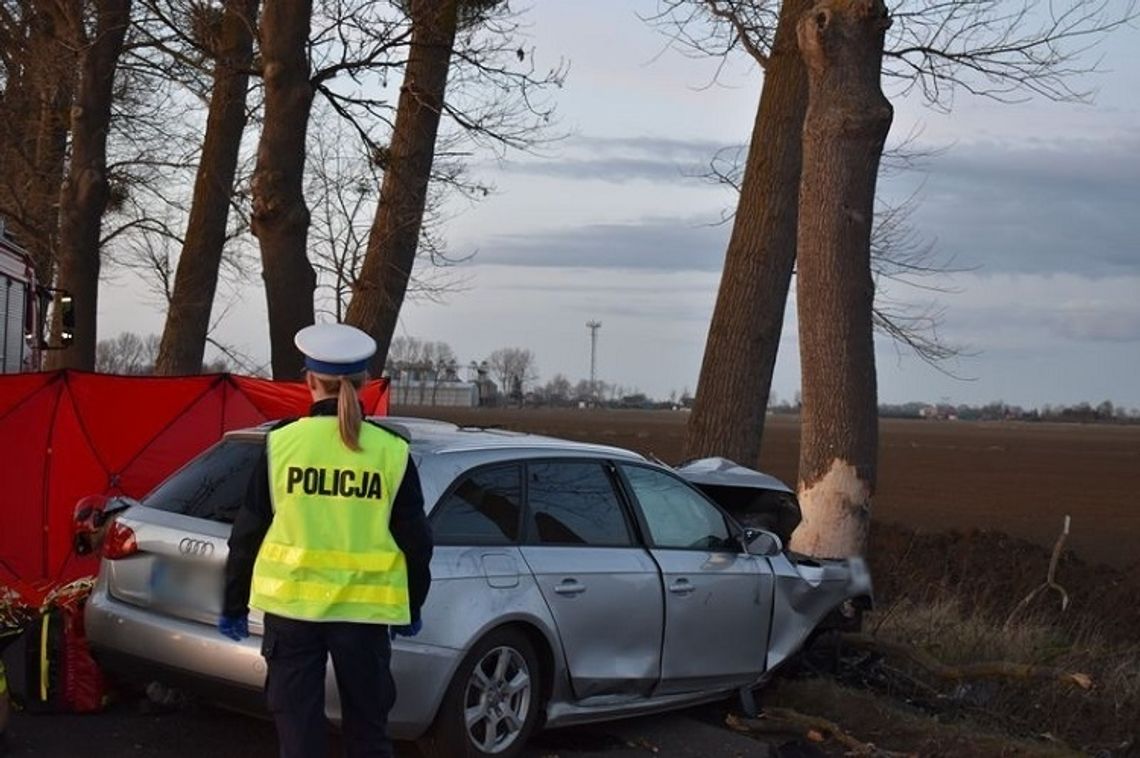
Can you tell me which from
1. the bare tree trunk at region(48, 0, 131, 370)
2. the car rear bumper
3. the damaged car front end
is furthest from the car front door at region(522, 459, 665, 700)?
the bare tree trunk at region(48, 0, 131, 370)

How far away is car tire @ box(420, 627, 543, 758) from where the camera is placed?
252 inches

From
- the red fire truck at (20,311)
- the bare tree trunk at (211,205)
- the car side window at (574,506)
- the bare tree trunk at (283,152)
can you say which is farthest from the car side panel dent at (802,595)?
the bare tree trunk at (211,205)

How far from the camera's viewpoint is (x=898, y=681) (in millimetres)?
8938

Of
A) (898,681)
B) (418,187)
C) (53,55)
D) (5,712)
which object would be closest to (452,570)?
(5,712)

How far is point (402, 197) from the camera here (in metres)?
15.9

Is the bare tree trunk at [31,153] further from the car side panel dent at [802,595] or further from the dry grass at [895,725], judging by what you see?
the dry grass at [895,725]

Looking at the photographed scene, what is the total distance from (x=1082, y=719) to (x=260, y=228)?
858 cm

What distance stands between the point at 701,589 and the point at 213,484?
2477mm

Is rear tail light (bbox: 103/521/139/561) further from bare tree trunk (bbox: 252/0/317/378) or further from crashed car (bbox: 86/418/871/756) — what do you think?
bare tree trunk (bbox: 252/0/317/378)

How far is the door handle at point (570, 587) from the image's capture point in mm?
6941

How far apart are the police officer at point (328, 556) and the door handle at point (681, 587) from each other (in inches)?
101

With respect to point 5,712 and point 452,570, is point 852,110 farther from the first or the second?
point 5,712

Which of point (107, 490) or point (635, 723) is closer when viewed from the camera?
point (635, 723)

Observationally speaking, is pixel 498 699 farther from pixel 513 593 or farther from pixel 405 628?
pixel 405 628
